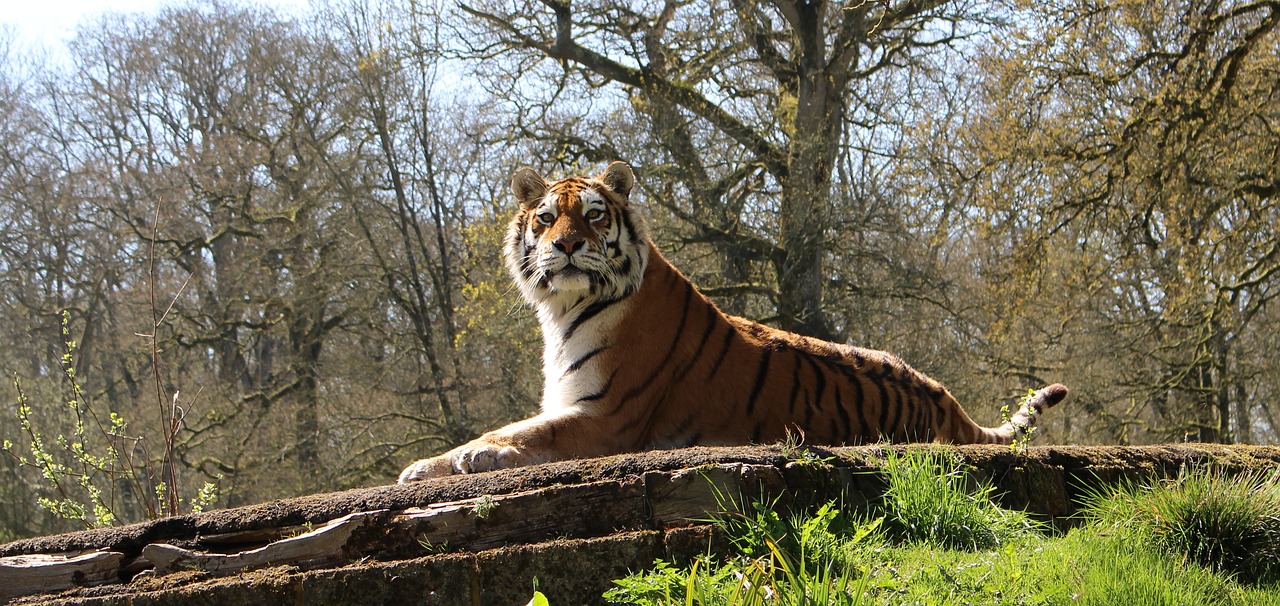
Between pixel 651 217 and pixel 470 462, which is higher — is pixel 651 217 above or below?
above

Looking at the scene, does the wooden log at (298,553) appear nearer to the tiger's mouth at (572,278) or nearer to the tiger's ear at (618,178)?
the tiger's mouth at (572,278)

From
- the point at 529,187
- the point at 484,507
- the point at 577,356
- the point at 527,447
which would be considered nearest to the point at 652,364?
the point at 577,356

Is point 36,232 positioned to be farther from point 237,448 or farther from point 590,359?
point 590,359

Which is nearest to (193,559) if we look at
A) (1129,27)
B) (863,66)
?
(1129,27)

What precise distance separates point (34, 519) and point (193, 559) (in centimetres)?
2077

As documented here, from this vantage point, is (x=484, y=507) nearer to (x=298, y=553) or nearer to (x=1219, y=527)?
(x=298, y=553)

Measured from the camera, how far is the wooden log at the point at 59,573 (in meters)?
4.44

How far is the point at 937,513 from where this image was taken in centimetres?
424

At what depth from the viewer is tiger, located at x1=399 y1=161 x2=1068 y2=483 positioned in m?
5.91

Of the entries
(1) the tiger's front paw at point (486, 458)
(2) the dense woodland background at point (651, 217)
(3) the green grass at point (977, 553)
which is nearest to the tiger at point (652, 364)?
(1) the tiger's front paw at point (486, 458)

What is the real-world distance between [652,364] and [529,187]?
1.44 m

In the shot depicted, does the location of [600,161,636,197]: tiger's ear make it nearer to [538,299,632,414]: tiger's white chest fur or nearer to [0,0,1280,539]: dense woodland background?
[538,299,632,414]: tiger's white chest fur

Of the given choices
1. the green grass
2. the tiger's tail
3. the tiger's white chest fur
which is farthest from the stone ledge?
the tiger's tail

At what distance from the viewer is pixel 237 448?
2095 centimetres
